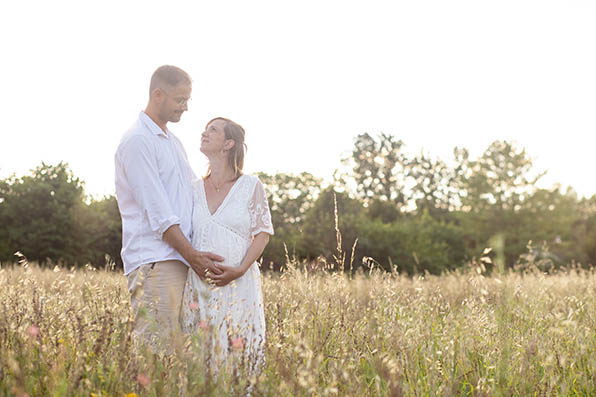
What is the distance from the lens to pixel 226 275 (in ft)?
11.4

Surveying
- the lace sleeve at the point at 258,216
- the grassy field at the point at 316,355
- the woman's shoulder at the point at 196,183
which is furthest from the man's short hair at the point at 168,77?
the grassy field at the point at 316,355

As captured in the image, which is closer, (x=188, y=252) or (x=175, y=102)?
(x=188, y=252)

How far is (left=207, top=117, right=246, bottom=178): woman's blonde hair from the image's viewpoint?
3889 mm

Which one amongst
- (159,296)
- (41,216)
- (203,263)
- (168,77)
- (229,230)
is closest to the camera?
(159,296)

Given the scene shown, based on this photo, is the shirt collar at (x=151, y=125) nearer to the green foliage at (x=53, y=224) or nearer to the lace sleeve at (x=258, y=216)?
the lace sleeve at (x=258, y=216)

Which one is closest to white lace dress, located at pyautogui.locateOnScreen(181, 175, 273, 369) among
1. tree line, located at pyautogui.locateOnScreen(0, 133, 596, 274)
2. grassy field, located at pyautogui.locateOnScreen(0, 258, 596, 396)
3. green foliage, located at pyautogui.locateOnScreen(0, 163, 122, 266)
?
grassy field, located at pyautogui.locateOnScreen(0, 258, 596, 396)

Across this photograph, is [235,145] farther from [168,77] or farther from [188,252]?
[188,252]

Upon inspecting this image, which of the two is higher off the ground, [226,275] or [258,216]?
[258,216]

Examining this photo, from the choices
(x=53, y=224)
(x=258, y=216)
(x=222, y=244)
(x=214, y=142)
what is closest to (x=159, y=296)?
(x=222, y=244)

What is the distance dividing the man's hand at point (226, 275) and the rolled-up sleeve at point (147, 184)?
0.46 m

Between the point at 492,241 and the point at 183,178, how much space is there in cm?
3967

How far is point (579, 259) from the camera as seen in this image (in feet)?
143

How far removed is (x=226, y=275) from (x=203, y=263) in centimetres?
23

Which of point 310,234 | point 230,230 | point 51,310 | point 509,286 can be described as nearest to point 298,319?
point 230,230
